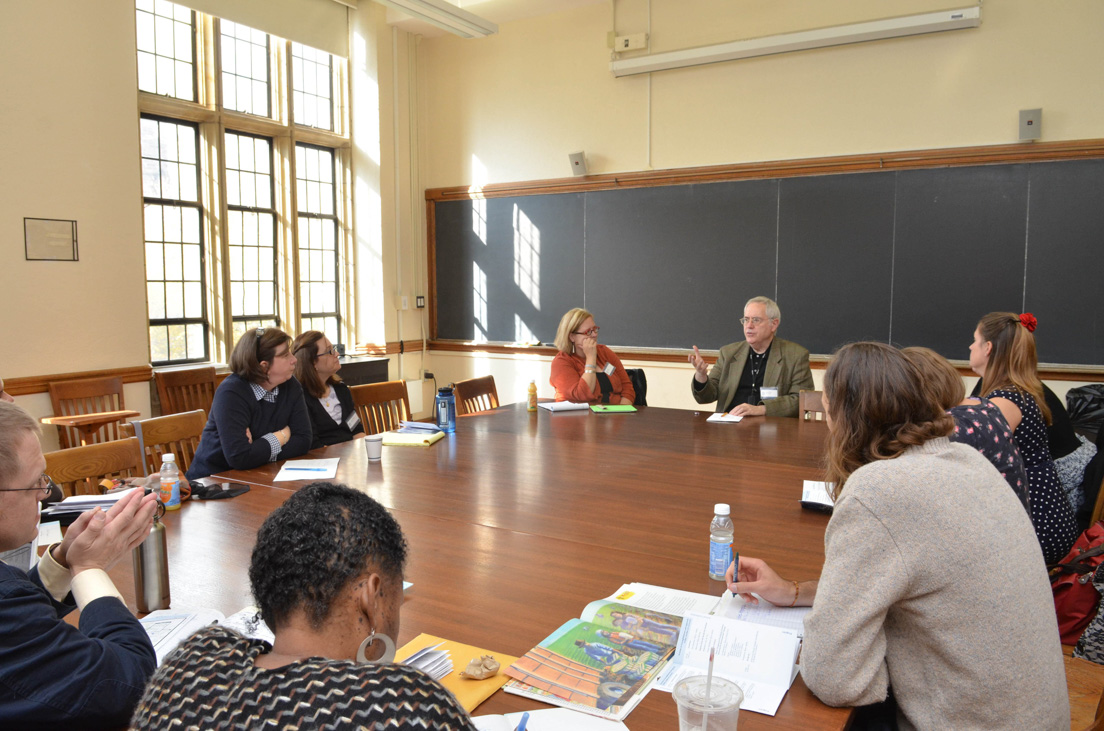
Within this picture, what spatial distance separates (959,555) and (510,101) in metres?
6.46

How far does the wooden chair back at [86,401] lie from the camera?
4.90 meters

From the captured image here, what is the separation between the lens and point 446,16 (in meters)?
5.82

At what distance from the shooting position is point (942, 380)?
5.02ft

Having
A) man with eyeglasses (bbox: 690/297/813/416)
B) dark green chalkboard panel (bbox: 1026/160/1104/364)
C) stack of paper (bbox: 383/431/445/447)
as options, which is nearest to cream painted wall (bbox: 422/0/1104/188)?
dark green chalkboard panel (bbox: 1026/160/1104/364)

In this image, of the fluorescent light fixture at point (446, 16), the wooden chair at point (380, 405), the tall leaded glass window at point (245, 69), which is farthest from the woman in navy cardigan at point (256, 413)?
the tall leaded glass window at point (245, 69)

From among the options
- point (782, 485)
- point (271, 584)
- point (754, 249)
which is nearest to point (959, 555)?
point (271, 584)

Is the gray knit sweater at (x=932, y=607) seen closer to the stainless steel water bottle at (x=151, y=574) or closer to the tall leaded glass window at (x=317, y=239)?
the stainless steel water bottle at (x=151, y=574)

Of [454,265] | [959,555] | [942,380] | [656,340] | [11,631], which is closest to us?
[11,631]

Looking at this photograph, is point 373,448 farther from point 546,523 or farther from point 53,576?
point 53,576

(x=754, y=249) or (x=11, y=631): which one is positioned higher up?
(x=754, y=249)

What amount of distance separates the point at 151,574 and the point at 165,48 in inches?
211

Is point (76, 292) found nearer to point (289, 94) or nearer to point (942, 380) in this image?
point (289, 94)

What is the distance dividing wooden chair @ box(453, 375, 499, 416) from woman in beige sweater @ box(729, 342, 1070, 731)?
3.46 meters

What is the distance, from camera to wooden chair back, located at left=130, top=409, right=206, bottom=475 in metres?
3.04
